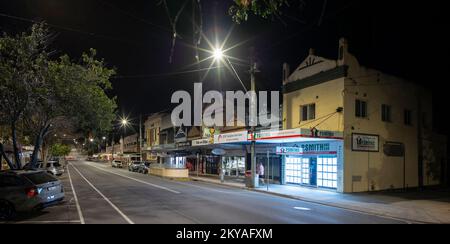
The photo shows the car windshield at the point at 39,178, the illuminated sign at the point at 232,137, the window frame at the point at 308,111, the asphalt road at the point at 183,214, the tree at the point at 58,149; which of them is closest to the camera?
the asphalt road at the point at 183,214

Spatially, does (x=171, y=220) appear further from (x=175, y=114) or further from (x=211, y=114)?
(x=175, y=114)

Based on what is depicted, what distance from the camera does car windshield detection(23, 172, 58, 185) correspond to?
1251 cm

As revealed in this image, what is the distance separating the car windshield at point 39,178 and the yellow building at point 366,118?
13.8 metres

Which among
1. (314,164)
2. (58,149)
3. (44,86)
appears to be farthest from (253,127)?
(58,149)

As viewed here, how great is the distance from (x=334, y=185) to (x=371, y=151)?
3174 mm

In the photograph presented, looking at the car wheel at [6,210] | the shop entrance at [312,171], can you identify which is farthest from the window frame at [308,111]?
the car wheel at [6,210]

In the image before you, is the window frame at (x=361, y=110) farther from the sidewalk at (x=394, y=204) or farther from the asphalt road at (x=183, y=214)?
the asphalt road at (x=183, y=214)

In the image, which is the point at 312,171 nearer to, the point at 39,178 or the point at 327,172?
the point at 327,172

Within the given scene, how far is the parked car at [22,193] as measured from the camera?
39.0ft

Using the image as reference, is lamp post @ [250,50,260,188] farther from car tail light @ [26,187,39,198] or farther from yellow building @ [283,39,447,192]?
car tail light @ [26,187,39,198]

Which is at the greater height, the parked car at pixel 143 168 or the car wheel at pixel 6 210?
the car wheel at pixel 6 210

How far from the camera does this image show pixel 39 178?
12828 millimetres

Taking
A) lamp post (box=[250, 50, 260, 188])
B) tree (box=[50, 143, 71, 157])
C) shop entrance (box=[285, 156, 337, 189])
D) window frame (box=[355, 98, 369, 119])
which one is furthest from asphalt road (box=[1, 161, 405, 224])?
tree (box=[50, 143, 71, 157])

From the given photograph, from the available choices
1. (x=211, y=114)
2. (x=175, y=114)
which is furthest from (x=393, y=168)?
(x=175, y=114)
